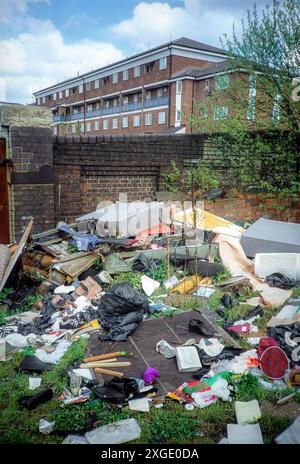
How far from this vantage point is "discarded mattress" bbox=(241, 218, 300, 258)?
20.2 feet

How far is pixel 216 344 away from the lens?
152 inches

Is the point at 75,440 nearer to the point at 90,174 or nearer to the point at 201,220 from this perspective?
the point at 201,220

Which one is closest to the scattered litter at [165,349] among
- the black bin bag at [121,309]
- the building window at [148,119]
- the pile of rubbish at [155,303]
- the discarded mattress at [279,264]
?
the pile of rubbish at [155,303]

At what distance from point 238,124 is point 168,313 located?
18.3ft

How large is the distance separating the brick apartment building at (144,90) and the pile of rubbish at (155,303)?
24.1 m

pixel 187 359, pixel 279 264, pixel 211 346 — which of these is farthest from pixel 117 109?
pixel 187 359

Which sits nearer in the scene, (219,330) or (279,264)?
(219,330)

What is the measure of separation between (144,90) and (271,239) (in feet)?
130

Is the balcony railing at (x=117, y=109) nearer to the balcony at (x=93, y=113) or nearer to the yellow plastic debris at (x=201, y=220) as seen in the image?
the balcony at (x=93, y=113)

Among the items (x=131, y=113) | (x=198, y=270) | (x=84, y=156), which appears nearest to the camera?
(x=198, y=270)

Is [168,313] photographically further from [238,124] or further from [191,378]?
[238,124]

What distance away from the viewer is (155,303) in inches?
200

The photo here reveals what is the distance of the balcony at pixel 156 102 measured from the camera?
1479 inches
